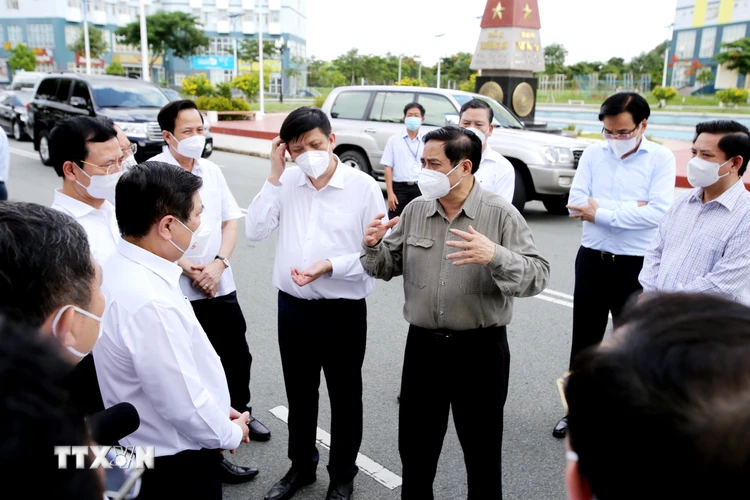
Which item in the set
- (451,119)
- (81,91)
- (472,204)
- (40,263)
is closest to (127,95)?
(81,91)

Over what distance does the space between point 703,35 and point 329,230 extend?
68.5 meters

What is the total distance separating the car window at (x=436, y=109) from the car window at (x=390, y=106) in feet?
1.18

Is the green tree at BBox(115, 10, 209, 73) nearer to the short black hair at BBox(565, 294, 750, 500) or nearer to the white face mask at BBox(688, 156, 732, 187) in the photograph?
the white face mask at BBox(688, 156, 732, 187)

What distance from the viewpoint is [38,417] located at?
0.74 metres

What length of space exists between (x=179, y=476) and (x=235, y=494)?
1.07m

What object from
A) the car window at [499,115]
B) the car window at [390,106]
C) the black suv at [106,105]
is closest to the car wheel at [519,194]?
the car window at [499,115]

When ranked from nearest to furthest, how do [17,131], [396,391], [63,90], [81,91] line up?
[396,391] < [81,91] < [63,90] < [17,131]

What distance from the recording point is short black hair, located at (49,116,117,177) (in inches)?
120

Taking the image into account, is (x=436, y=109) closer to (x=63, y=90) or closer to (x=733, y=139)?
(x=733, y=139)

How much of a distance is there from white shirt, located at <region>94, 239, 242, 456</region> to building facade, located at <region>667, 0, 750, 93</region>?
59058 millimetres

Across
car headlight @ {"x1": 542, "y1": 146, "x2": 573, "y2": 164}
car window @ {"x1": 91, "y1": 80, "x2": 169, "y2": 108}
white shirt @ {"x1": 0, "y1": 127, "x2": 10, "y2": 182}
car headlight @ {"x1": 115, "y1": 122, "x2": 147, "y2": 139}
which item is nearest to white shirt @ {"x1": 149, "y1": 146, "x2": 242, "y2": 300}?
white shirt @ {"x1": 0, "y1": 127, "x2": 10, "y2": 182}

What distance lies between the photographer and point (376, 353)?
15.1 ft

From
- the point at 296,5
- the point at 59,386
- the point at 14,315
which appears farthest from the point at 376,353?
the point at 296,5

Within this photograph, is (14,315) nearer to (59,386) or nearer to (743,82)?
(59,386)
